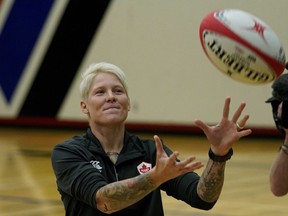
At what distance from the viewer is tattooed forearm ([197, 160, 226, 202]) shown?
3.93 m

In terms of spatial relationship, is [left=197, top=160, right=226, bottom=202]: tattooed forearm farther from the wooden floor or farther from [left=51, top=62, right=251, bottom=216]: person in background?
the wooden floor

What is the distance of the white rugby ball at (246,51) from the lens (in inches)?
163

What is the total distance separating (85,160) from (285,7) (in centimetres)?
956

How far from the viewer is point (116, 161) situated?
4.10 metres

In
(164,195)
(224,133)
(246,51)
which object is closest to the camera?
(224,133)

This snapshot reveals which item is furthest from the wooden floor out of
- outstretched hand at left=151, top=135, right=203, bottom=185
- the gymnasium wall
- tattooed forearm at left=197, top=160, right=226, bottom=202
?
outstretched hand at left=151, top=135, right=203, bottom=185

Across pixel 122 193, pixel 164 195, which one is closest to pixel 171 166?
pixel 122 193

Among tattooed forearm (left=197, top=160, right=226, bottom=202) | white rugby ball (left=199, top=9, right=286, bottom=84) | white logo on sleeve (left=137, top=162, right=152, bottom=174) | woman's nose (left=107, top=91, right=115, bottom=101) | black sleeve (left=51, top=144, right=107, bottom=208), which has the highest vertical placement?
white rugby ball (left=199, top=9, right=286, bottom=84)

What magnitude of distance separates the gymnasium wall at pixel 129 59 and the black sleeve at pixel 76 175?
8.78 metres

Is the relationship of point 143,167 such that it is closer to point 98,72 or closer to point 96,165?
point 96,165

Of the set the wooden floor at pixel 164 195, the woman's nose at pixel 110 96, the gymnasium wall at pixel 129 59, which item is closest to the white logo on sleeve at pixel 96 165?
the woman's nose at pixel 110 96

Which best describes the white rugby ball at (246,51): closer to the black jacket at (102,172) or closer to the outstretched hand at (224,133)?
the outstretched hand at (224,133)

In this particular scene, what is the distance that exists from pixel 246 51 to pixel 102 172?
993 mm

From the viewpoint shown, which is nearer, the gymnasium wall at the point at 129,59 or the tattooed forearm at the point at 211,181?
the tattooed forearm at the point at 211,181
